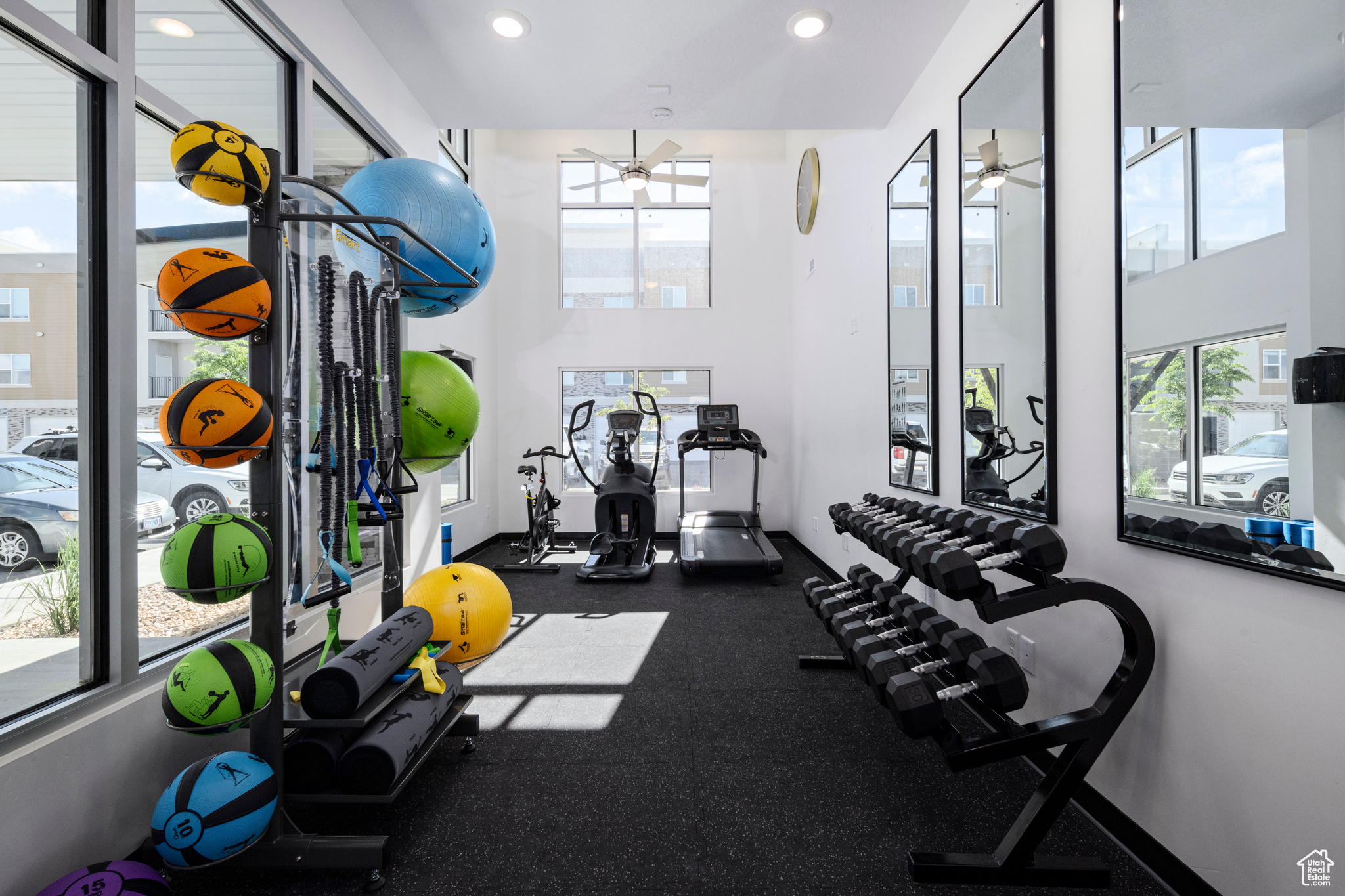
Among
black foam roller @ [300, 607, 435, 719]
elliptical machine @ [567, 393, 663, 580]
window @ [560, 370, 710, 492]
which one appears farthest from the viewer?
window @ [560, 370, 710, 492]

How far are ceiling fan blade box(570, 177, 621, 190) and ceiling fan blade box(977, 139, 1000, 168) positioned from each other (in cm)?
492

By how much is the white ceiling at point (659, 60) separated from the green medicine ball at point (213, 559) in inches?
100

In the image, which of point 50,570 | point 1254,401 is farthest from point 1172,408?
point 50,570

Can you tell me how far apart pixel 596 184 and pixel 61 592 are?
20.1 feet

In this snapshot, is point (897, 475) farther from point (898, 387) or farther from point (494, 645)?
point (494, 645)

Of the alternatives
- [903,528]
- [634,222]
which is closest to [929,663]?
[903,528]

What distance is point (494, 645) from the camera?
91.1 inches

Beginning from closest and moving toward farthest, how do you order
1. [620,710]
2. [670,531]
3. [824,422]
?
[620,710] < [824,422] < [670,531]

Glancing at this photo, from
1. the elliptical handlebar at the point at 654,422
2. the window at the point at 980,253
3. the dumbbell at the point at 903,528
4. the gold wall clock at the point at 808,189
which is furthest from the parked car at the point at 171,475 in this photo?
the gold wall clock at the point at 808,189

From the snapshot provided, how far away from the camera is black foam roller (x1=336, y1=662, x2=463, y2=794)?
67.6 inches

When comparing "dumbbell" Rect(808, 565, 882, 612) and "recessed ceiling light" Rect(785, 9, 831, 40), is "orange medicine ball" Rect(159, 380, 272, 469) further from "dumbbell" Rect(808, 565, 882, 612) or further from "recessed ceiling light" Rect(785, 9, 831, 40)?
"recessed ceiling light" Rect(785, 9, 831, 40)

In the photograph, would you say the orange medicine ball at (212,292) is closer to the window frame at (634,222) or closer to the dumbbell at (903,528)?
the dumbbell at (903,528)

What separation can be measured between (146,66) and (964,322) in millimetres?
3307
